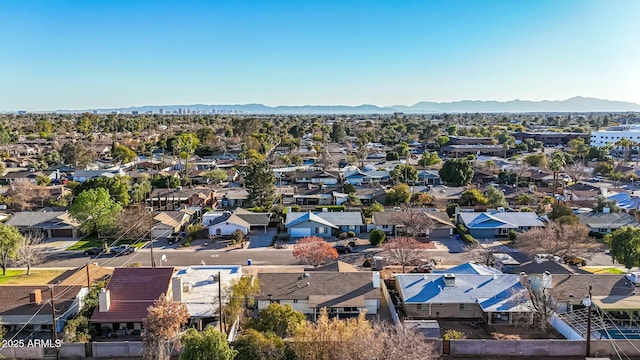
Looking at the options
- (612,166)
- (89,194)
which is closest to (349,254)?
(89,194)

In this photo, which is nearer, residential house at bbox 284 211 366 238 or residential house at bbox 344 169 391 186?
residential house at bbox 284 211 366 238

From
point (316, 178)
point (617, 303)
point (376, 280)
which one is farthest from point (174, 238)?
point (617, 303)

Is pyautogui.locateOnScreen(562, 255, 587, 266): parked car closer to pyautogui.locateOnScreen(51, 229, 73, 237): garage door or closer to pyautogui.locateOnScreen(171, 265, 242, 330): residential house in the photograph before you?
pyautogui.locateOnScreen(171, 265, 242, 330): residential house

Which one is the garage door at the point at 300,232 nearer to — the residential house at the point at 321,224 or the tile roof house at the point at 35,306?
the residential house at the point at 321,224

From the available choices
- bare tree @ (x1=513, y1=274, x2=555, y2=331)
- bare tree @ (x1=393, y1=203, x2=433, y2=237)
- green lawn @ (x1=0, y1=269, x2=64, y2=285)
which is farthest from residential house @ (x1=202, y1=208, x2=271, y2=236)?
bare tree @ (x1=513, y1=274, x2=555, y2=331)

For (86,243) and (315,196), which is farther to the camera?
(315,196)

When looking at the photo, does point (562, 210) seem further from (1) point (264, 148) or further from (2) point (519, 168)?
(1) point (264, 148)

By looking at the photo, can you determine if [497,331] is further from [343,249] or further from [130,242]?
[130,242]
